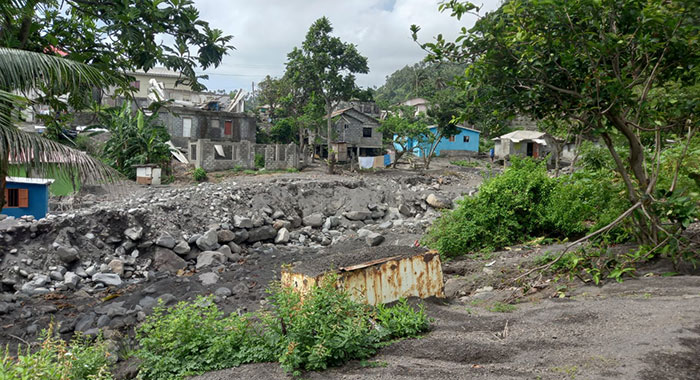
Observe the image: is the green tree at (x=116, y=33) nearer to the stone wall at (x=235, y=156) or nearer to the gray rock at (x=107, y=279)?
the gray rock at (x=107, y=279)

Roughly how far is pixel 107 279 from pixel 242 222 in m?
4.74

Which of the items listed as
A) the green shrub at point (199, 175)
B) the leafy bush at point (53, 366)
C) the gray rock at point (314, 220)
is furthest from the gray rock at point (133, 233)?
the green shrub at point (199, 175)

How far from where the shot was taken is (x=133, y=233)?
43.3 feet

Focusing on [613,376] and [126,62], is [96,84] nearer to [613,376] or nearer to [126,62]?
[126,62]

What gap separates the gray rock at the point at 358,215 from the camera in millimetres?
18066

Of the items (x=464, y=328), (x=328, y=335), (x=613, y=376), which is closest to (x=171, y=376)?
(x=328, y=335)

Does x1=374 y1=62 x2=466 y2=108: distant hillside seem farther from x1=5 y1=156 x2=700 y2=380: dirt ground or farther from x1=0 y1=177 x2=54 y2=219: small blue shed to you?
x1=5 y1=156 x2=700 y2=380: dirt ground

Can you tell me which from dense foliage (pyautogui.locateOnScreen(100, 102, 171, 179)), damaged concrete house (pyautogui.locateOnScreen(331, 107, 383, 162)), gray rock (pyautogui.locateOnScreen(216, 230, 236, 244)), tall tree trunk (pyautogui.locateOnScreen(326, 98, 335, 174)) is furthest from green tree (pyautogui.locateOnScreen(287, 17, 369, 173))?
gray rock (pyautogui.locateOnScreen(216, 230, 236, 244))

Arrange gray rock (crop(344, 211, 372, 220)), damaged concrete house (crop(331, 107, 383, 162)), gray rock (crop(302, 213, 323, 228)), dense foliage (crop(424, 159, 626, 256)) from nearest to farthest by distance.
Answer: dense foliage (crop(424, 159, 626, 256)) → gray rock (crop(302, 213, 323, 228)) → gray rock (crop(344, 211, 372, 220)) → damaged concrete house (crop(331, 107, 383, 162))

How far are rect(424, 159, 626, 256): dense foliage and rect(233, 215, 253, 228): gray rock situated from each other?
6875 mm

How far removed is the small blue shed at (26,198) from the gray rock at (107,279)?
352 centimetres

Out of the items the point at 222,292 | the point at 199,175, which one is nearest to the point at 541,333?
the point at 222,292

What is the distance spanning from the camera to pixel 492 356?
4.04 metres

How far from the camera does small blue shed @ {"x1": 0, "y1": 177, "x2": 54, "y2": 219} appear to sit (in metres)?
13.1
